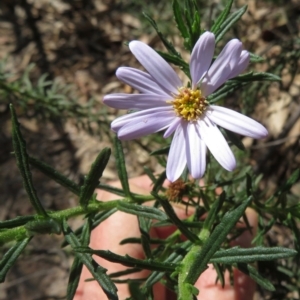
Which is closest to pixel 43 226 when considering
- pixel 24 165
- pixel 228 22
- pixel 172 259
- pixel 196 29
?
pixel 24 165

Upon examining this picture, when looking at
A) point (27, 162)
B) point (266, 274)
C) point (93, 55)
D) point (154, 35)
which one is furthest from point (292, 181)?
point (93, 55)

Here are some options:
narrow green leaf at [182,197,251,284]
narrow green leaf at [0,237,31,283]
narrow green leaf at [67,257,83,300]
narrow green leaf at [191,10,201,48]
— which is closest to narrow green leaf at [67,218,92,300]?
narrow green leaf at [67,257,83,300]

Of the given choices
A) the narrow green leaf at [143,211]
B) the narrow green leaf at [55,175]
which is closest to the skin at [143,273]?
the narrow green leaf at [143,211]

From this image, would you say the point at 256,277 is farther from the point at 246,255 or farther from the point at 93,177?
the point at 93,177

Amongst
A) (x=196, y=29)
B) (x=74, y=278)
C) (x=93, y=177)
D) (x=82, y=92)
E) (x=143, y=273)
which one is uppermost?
(x=82, y=92)

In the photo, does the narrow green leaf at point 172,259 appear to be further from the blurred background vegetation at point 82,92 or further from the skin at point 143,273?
the blurred background vegetation at point 82,92

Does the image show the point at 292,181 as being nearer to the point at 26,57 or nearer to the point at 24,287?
the point at 24,287
